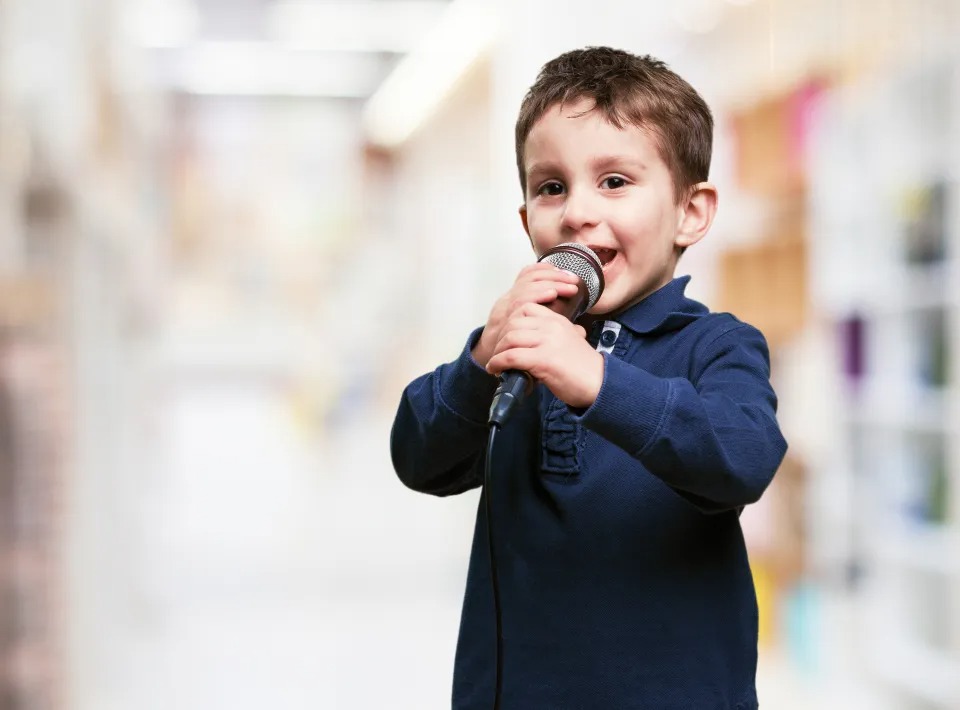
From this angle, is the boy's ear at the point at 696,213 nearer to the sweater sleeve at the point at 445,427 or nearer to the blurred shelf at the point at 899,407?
the sweater sleeve at the point at 445,427

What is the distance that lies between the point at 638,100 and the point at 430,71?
578 centimetres

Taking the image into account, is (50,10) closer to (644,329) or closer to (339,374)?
(644,329)

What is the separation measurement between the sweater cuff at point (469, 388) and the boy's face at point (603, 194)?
85 mm

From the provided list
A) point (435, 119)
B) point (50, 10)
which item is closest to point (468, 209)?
point (435, 119)

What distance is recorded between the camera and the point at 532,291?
66 centimetres

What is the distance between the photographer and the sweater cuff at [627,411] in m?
0.61

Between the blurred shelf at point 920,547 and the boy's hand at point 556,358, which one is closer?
the boy's hand at point 556,358

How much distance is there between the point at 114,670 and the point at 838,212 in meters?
2.45

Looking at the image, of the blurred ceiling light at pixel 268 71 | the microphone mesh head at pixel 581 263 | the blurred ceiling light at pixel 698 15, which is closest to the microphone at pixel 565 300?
the microphone mesh head at pixel 581 263

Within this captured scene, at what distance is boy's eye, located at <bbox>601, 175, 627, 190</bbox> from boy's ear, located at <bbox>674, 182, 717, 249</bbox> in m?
0.06

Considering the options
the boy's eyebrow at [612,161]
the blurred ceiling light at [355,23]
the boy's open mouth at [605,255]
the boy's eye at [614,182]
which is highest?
the blurred ceiling light at [355,23]

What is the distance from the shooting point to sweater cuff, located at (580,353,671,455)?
615 millimetres

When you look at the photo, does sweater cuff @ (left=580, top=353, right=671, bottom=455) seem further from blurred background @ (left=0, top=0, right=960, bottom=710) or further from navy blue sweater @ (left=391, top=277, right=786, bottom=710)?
blurred background @ (left=0, top=0, right=960, bottom=710)

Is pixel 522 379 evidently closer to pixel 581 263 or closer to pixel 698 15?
pixel 581 263
